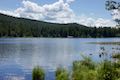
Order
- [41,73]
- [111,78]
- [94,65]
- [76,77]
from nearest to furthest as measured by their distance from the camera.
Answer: [111,78] < [76,77] < [94,65] < [41,73]

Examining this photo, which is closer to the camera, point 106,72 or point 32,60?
point 106,72

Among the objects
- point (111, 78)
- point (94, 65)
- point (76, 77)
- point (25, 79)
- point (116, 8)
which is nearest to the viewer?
point (111, 78)

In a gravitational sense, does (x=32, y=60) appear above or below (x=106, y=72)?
below

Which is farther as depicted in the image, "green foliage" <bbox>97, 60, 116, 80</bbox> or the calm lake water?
the calm lake water

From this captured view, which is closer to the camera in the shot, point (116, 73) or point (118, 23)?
point (116, 73)

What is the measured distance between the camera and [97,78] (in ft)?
61.1

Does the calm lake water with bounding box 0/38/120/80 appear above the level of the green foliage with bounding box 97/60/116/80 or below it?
below

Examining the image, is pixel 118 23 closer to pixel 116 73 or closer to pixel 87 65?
pixel 87 65

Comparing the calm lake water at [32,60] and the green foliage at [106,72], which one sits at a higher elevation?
the green foliage at [106,72]

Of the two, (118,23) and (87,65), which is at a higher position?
(118,23)

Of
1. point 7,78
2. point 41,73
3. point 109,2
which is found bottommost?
point 7,78

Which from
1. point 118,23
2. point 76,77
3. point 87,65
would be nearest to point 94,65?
point 87,65

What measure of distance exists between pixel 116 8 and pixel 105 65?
11.8m

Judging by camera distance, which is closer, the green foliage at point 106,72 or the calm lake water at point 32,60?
the green foliage at point 106,72
